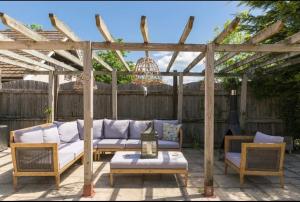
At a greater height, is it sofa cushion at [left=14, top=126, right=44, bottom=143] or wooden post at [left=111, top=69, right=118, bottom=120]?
wooden post at [left=111, top=69, right=118, bottom=120]

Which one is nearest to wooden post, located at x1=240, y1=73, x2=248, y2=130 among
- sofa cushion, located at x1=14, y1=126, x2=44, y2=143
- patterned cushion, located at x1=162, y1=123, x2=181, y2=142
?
patterned cushion, located at x1=162, y1=123, x2=181, y2=142

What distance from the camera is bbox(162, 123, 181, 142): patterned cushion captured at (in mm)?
7758

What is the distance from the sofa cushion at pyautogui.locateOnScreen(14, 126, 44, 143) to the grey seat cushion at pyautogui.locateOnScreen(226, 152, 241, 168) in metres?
3.86

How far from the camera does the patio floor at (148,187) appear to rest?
189 inches

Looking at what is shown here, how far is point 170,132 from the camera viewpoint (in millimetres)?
7840

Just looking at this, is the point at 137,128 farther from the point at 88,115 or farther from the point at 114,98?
the point at 88,115

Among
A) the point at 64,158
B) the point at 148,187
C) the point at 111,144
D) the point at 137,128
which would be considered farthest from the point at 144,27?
the point at 137,128

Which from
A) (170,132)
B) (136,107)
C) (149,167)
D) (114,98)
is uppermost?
(114,98)

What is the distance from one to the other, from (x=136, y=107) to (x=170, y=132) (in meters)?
2.21

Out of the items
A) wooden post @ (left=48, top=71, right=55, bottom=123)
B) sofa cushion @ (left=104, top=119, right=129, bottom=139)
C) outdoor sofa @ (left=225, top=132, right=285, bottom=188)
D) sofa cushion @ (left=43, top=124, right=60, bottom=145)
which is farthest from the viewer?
wooden post @ (left=48, top=71, right=55, bottom=123)

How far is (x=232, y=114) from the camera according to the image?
7.83 m

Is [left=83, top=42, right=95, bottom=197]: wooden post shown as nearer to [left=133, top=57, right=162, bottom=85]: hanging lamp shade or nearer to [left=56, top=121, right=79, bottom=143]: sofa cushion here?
[left=133, top=57, right=162, bottom=85]: hanging lamp shade

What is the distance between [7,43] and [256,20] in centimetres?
659

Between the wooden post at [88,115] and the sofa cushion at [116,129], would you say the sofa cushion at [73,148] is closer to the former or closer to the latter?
the sofa cushion at [116,129]
